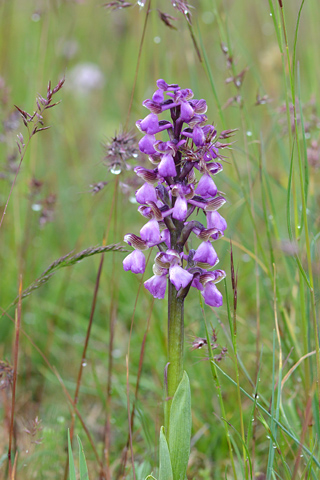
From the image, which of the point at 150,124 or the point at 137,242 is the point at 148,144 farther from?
the point at 137,242

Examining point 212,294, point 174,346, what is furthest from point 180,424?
point 212,294

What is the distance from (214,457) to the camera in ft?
7.45

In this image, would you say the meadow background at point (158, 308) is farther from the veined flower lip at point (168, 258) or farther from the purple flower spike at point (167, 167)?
the purple flower spike at point (167, 167)

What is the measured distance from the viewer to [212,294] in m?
1.48

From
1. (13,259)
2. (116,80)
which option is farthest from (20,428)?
(116,80)

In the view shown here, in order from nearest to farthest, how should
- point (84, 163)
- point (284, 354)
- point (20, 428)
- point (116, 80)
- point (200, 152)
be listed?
point (200, 152)
point (284, 354)
point (20, 428)
point (84, 163)
point (116, 80)

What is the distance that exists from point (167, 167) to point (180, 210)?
126 mm

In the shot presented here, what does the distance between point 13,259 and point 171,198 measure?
2.02 meters

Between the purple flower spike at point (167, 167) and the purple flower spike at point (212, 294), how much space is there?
1.15 feet

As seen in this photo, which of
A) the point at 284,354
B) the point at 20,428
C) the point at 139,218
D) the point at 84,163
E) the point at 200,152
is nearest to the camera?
the point at 200,152

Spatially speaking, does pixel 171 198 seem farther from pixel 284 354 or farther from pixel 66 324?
pixel 66 324

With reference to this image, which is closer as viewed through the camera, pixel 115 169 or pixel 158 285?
pixel 158 285

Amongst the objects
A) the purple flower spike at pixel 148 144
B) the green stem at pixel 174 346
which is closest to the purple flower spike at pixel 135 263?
the green stem at pixel 174 346

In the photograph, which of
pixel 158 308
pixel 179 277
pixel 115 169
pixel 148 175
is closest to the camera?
pixel 179 277
